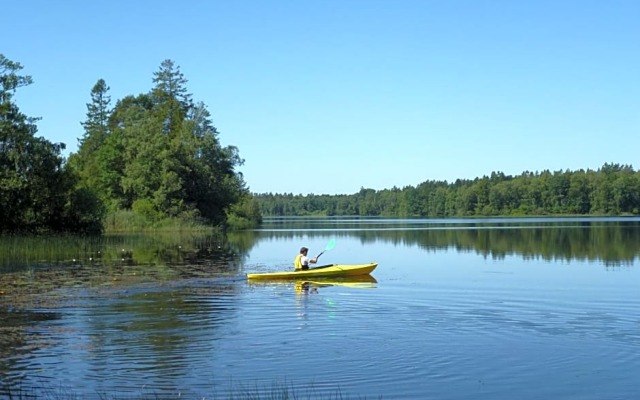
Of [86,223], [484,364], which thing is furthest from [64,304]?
[86,223]

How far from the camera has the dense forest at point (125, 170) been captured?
47656mm

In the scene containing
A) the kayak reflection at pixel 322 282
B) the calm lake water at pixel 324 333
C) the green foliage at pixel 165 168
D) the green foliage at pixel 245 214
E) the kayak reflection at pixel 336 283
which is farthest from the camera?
the green foliage at pixel 245 214

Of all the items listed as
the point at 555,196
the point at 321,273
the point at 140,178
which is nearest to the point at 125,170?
the point at 140,178

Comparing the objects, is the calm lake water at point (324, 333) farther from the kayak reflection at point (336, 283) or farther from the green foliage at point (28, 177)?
the green foliage at point (28, 177)

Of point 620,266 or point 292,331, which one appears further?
point 620,266

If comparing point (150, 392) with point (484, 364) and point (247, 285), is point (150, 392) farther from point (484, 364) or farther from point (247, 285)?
point (247, 285)

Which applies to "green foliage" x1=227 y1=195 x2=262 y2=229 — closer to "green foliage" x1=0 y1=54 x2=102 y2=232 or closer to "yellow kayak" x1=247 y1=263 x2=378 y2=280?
"green foliage" x1=0 y1=54 x2=102 y2=232

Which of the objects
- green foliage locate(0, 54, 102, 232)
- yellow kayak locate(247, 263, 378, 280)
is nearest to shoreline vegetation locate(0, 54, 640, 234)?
green foliage locate(0, 54, 102, 232)

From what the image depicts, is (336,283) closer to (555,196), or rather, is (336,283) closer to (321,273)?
(321,273)

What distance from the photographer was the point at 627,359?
14.6 m

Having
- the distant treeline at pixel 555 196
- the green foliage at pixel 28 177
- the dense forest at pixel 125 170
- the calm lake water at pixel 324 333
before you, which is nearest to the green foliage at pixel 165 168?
the dense forest at pixel 125 170

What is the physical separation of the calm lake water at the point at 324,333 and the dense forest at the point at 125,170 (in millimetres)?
15068

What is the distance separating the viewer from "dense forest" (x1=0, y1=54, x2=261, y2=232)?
47.7m

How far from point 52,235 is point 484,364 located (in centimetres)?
3947
